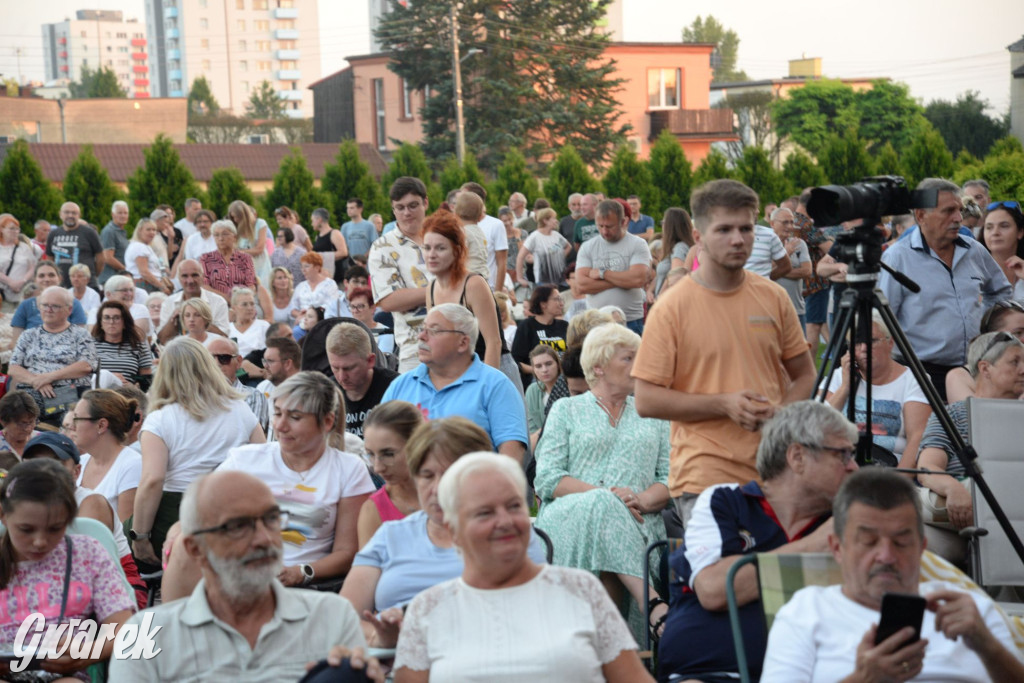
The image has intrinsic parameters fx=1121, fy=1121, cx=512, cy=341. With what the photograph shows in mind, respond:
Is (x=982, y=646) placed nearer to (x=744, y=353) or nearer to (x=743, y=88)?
(x=744, y=353)

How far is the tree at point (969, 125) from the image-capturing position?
55.3 meters

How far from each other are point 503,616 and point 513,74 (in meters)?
39.7

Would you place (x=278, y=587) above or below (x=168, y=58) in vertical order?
below

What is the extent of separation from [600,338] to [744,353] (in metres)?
1.54

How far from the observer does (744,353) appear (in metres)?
3.84

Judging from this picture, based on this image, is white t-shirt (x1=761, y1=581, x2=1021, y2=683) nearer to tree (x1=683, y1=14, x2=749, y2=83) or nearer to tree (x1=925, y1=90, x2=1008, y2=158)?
tree (x1=925, y1=90, x2=1008, y2=158)

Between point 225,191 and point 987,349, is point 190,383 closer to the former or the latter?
point 987,349

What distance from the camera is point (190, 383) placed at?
5523 mm

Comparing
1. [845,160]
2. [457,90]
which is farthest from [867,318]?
[457,90]

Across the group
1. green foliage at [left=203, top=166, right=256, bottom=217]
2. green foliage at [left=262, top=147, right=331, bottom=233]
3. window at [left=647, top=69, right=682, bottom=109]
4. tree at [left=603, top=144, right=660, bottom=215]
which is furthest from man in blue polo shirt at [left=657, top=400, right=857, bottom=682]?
window at [left=647, top=69, right=682, bottom=109]

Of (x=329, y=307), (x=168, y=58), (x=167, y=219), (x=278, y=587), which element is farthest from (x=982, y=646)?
(x=168, y=58)

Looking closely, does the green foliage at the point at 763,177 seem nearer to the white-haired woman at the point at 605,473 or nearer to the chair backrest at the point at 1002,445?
the white-haired woman at the point at 605,473

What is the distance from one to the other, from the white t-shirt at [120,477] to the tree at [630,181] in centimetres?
1992

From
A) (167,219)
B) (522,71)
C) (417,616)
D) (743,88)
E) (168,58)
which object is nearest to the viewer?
(417,616)
